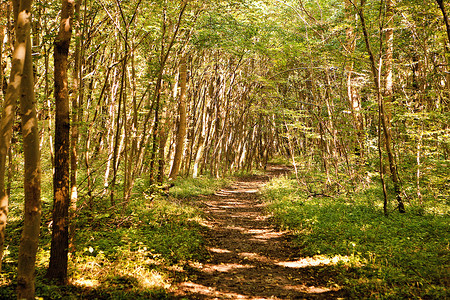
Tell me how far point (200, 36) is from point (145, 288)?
36.3ft

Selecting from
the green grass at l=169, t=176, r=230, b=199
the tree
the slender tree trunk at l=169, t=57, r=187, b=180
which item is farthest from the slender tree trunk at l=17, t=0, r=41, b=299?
the slender tree trunk at l=169, t=57, r=187, b=180

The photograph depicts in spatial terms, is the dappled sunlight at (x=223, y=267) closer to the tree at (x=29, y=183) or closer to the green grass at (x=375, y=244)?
the green grass at (x=375, y=244)

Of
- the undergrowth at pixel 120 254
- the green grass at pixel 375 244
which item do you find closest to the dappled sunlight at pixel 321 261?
the green grass at pixel 375 244

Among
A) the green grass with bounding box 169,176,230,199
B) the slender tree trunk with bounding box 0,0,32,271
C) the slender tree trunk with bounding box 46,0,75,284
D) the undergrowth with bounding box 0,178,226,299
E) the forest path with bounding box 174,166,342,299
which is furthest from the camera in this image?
the green grass with bounding box 169,176,230,199

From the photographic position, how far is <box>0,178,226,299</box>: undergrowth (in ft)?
14.1

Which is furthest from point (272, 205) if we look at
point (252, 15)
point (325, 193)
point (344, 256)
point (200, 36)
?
point (252, 15)

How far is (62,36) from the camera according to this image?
4059 mm

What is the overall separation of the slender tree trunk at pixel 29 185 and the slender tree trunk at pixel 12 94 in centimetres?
24

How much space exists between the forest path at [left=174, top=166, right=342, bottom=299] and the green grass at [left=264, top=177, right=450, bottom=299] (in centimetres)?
41

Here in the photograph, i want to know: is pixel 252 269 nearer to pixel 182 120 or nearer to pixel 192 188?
pixel 182 120

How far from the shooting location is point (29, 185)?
3320 millimetres

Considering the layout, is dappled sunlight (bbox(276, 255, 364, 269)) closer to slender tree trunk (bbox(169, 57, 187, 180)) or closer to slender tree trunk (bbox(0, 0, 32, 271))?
slender tree trunk (bbox(0, 0, 32, 271))

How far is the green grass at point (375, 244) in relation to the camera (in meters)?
4.46

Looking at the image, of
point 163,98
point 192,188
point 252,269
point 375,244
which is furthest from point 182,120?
point 375,244
